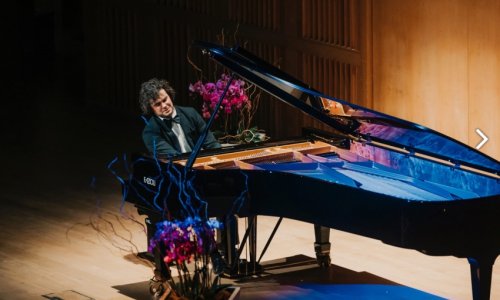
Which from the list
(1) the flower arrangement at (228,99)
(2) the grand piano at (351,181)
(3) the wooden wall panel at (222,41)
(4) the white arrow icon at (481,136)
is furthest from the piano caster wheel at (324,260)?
(3) the wooden wall panel at (222,41)

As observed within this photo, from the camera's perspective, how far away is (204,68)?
11.4 m

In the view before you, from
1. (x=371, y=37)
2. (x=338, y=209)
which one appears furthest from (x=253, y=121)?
Answer: (x=338, y=209)

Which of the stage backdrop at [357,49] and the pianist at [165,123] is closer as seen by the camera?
the pianist at [165,123]

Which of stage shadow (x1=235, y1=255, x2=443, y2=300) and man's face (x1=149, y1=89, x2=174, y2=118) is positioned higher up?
man's face (x1=149, y1=89, x2=174, y2=118)

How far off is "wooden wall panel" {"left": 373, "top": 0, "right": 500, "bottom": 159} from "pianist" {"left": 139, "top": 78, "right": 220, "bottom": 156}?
2.53 m

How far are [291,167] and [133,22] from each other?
6215mm

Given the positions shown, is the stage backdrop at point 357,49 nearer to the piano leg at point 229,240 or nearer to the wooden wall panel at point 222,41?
the wooden wall panel at point 222,41

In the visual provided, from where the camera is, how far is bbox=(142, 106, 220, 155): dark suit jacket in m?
6.96

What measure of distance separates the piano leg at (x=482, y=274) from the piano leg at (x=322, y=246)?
164 cm

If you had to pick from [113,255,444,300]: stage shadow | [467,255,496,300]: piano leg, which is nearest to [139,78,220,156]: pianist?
[113,255,444,300]: stage shadow

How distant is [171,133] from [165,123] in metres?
0.07

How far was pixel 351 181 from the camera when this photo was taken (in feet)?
20.1

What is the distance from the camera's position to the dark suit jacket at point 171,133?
22.8 feet

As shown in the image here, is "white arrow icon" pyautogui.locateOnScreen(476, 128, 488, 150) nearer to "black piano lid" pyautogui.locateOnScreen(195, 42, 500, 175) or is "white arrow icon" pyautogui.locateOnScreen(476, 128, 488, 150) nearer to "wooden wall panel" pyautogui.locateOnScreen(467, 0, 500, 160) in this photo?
"wooden wall panel" pyautogui.locateOnScreen(467, 0, 500, 160)
